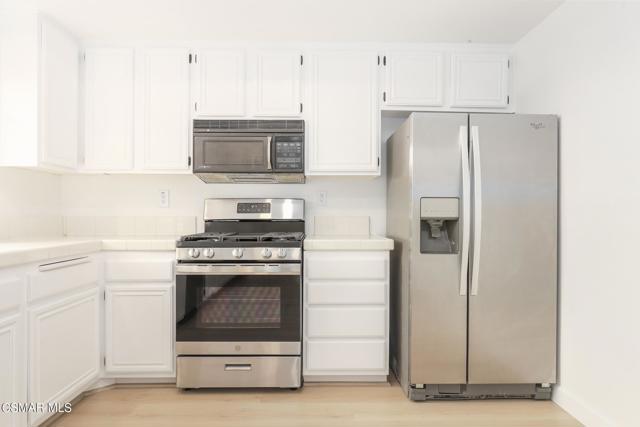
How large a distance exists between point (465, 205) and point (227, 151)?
1.56 m

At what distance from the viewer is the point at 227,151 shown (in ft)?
8.74

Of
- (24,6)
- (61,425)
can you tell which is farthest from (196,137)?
(61,425)

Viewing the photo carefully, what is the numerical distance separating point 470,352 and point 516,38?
6.80 feet

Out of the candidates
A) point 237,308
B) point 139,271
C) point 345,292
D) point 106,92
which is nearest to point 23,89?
point 106,92

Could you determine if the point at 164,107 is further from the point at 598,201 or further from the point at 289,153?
the point at 598,201

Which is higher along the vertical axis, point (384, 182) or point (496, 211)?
point (384, 182)

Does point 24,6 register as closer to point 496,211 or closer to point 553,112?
point 496,211

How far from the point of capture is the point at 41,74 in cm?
236

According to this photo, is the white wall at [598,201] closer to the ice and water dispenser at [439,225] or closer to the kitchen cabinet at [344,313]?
the ice and water dispenser at [439,225]

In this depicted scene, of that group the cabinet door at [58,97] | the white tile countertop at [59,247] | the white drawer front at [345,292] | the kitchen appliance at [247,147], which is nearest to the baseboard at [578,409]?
the white drawer front at [345,292]

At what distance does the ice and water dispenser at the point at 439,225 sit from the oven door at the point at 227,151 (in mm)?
1074

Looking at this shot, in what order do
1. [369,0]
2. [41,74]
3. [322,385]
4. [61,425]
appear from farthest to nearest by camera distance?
[322,385], [41,74], [369,0], [61,425]

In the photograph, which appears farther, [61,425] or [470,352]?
[470,352]

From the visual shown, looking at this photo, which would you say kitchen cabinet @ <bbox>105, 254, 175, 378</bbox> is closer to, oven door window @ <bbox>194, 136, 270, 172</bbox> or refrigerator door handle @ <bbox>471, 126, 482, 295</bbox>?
oven door window @ <bbox>194, 136, 270, 172</bbox>
